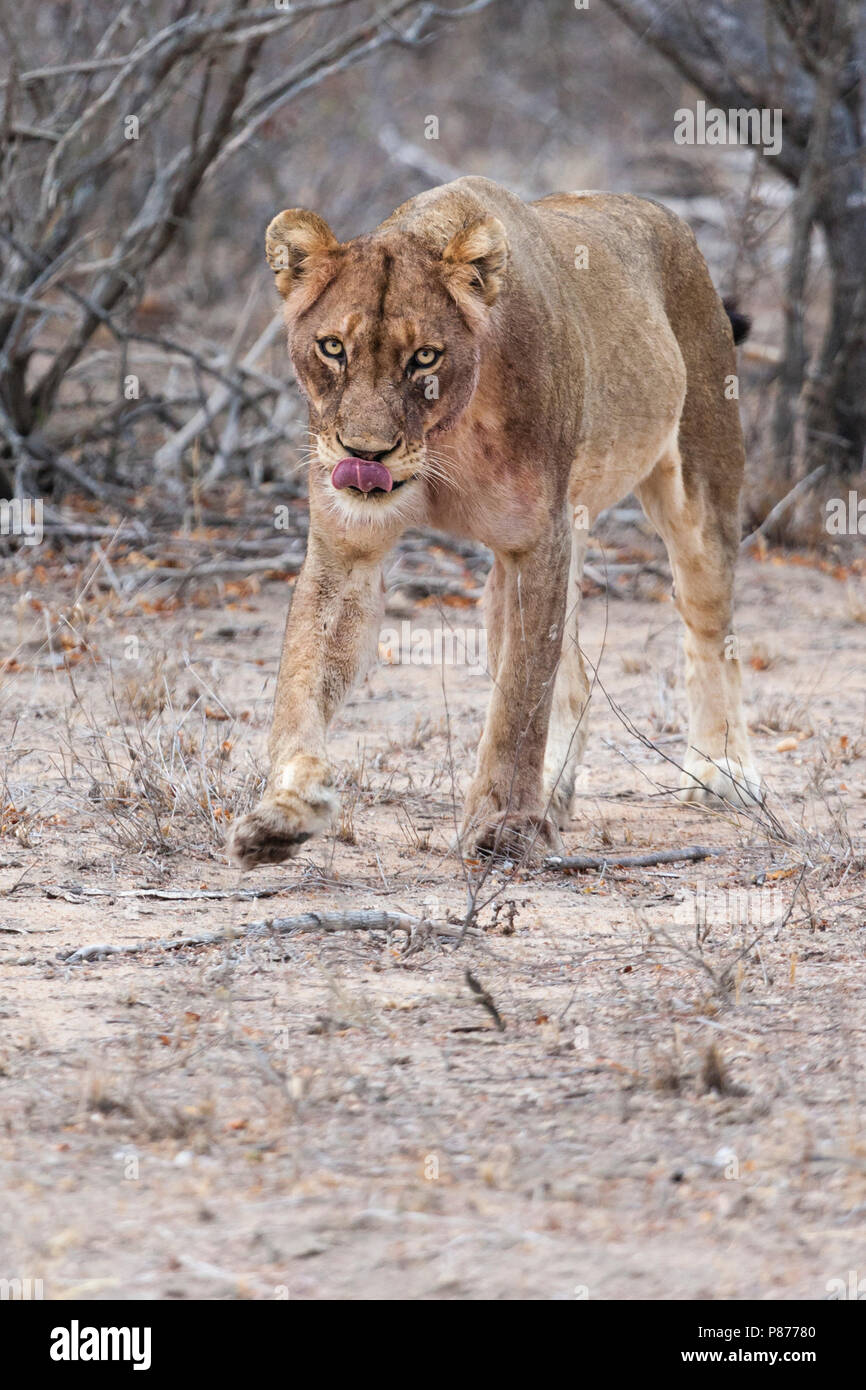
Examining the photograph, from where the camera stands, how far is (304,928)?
3.45 metres

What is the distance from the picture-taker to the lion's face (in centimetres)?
362

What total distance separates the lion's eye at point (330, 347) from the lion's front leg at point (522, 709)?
712 mm

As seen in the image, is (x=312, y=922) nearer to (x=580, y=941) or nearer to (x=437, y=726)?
(x=580, y=941)

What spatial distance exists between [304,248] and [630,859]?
1.56 meters

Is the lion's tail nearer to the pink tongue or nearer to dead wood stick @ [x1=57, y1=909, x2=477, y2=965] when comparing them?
the pink tongue

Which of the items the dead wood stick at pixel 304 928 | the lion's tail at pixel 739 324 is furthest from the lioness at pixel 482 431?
the lion's tail at pixel 739 324

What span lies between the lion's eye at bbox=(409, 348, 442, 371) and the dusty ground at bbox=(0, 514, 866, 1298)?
1.08m

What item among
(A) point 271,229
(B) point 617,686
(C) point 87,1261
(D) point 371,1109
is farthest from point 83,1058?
(B) point 617,686

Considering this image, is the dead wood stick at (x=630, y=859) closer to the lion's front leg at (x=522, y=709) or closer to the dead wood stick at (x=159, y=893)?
the lion's front leg at (x=522, y=709)

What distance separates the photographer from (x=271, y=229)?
3.84m

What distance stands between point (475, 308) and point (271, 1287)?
2294mm

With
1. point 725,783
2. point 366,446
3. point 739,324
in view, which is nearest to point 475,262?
point 366,446

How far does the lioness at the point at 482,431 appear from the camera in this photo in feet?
12.0

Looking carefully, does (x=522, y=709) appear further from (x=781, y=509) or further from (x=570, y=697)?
(x=781, y=509)
